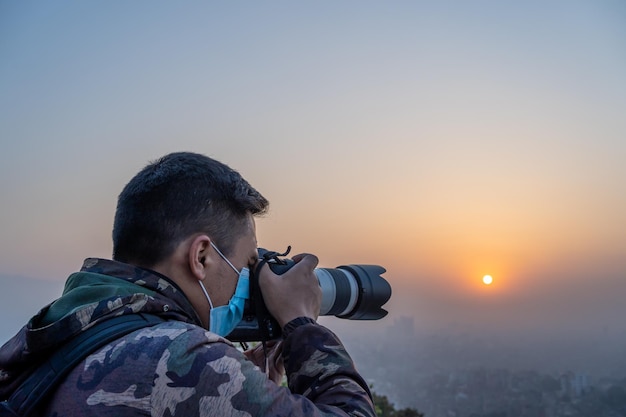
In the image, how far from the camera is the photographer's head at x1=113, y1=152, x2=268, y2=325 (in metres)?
1.77

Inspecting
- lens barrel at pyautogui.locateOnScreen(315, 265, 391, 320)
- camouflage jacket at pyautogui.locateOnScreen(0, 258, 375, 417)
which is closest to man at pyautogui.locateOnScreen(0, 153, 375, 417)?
camouflage jacket at pyautogui.locateOnScreen(0, 258, 375, 417)

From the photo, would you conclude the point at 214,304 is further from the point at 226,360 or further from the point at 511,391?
the point at 511,391

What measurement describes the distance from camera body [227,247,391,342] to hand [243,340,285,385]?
226mm

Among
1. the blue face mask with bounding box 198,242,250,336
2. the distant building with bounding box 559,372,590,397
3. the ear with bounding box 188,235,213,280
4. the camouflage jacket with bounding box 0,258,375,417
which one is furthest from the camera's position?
the distant building with bounding box 559,372,590,397

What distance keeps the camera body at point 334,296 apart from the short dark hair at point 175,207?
0.89 feet

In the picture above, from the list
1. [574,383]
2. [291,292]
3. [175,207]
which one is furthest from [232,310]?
[574,383]

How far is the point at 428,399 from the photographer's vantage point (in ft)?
23.7

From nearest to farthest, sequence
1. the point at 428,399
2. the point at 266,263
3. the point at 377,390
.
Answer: the point at 266,263
the point at 377,390
the point at 428,399

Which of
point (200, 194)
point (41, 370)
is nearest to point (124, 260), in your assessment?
point (200, 194)

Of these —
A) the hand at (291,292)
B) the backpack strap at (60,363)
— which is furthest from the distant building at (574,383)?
the backpack strap at (60,363)

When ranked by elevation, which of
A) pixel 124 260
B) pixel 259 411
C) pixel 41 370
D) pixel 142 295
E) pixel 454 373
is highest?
pixel 454 373

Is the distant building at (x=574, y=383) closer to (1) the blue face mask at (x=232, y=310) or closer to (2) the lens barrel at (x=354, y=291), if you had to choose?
(2) the lens barrel at (x=354, y=291)

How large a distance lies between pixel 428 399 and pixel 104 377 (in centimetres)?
657

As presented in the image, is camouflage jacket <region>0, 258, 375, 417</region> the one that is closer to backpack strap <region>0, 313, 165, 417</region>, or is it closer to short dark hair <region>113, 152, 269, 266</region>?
backpack strap <region>0, 313, 165, 417</region>
